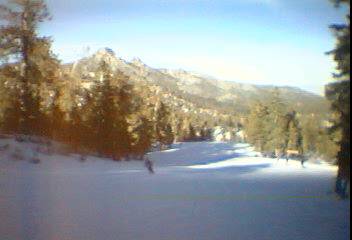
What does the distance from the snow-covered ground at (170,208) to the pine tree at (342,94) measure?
0.48 meters

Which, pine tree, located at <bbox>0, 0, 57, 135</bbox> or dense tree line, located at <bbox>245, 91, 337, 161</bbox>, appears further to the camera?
pine tree, located at <bbox>0, 0, 57, 135</bbox>

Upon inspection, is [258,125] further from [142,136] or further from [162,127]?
[162,127]

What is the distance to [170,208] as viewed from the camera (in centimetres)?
891

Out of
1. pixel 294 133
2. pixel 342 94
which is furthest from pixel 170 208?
pixel 342 94

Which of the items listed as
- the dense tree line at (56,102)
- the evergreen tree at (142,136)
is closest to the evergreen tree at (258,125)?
the dense tree line at (56,102)

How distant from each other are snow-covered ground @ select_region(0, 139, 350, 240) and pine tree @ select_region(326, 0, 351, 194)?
477mm

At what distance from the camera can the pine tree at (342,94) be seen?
7891 millimetres

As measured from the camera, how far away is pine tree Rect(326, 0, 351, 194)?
7891 mm

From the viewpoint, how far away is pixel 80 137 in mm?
23422

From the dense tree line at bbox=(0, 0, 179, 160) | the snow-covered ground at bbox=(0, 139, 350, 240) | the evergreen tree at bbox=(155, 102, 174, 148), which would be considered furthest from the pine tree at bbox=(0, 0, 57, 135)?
the evergreen tree at bbox=(155, 102, 174, 148)

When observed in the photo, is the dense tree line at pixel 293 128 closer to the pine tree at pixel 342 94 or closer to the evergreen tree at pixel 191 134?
the pine tree at pixel 342 94

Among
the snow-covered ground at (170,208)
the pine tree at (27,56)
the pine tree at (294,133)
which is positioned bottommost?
the snow-covered ground at (170,208)

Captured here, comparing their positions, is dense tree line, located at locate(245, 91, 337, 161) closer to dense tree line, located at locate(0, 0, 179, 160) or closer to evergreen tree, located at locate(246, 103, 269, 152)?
evergreen tree, located at locate(246, 103, 269, 152)

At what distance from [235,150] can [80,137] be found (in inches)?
392
